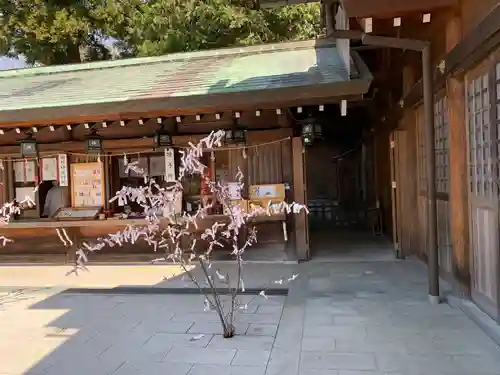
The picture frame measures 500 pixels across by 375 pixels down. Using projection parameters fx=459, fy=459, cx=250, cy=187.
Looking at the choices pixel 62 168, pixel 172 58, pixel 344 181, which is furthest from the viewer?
pixel 344 181

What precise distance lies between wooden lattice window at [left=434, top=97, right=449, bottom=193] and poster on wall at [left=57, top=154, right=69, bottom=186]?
20.6 ft

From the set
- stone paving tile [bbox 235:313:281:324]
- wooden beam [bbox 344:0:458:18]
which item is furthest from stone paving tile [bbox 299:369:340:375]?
wooden beam [bbox 344:0:458:18]

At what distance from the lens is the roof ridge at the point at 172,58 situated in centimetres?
921

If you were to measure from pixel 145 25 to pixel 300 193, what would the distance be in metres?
10.9

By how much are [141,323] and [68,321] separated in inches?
32.4

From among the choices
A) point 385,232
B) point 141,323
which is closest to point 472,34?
point 141,323

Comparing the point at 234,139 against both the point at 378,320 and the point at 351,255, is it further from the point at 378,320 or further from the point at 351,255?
the point at 378,320

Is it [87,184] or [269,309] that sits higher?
[87,184]

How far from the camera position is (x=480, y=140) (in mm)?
4297

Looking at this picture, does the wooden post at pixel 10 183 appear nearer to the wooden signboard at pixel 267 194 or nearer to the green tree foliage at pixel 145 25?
the wooden signboard at pixel 267 194

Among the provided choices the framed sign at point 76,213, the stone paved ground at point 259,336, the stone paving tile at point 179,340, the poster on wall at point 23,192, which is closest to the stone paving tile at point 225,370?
the stone paved ground at point 259,336

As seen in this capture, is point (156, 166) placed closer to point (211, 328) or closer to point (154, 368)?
point (211, 328)

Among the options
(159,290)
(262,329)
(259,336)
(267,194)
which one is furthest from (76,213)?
(259,336)

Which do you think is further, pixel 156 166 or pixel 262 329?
pixel 156 166
